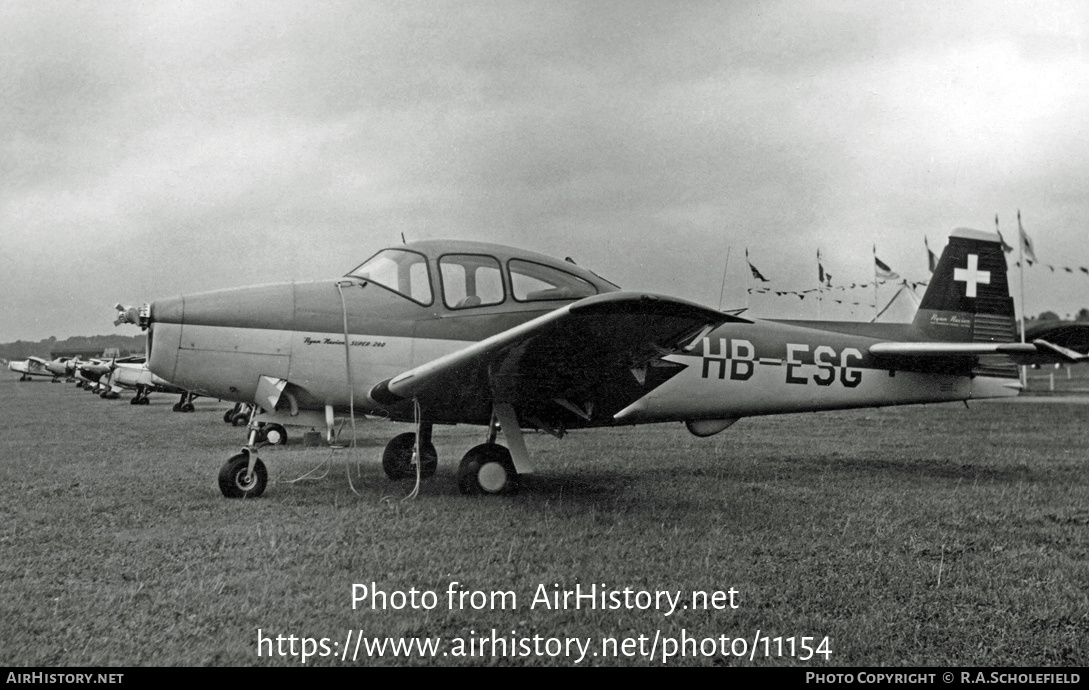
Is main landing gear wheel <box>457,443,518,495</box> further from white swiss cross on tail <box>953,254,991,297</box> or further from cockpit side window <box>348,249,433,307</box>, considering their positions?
white swiss cross on tail <box>953,254,991,297</box>

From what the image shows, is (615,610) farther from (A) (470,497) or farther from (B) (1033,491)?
(B) (1033,491)

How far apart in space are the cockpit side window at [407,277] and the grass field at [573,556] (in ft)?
5.76

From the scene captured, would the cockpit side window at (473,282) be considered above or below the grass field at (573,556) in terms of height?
above

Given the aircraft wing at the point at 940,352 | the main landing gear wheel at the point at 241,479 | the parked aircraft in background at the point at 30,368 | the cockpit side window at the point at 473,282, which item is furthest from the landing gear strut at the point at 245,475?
the parked aircraft in background at the point at 30,368

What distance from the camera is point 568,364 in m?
5.85

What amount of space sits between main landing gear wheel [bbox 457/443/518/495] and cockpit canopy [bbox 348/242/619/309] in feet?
4.53

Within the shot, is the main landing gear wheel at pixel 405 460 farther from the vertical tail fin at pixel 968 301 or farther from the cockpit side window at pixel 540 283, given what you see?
the vertical tail fin at pixel 968 301

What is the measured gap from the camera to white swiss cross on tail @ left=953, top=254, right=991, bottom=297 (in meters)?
8.98

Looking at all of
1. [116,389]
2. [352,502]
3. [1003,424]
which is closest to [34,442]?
[352,502]

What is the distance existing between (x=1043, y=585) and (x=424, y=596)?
3053 millimetres

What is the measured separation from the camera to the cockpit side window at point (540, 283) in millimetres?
6871

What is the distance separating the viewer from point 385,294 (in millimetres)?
6719

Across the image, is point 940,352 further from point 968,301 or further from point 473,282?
point 473,282

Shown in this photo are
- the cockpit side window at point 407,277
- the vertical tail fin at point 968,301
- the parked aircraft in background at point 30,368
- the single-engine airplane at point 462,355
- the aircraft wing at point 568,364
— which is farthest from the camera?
the parked aircraft in background at point 30,368
